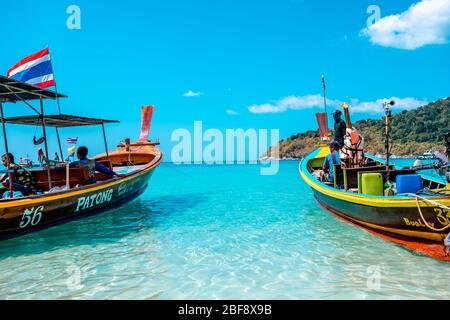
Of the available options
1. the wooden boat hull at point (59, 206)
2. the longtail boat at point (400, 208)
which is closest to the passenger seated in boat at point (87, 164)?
the wooden boat hull at point (59, 206)

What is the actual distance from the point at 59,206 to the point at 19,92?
8.79 ft

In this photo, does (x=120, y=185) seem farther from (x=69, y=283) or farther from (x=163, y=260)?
(x=69, y=283)

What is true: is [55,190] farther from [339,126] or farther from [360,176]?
[339,126]

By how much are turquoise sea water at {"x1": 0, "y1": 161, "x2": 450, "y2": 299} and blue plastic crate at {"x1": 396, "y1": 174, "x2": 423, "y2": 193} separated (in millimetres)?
1122

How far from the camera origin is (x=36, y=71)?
8.25 m

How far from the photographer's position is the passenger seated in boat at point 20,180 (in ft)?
25.7

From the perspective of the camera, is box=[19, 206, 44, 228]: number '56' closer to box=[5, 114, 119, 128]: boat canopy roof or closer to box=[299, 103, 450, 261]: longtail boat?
box=[5, 114, 119, 128]: boat canopy roof

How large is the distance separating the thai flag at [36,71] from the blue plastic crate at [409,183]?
27.8ft

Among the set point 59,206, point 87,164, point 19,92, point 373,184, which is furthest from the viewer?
point 87,164

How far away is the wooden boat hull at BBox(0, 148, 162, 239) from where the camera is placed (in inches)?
250

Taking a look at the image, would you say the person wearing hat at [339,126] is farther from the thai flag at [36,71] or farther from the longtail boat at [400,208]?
the thai flag at [36,71]

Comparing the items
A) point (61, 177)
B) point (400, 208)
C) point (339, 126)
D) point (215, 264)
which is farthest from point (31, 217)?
point (339, 126)

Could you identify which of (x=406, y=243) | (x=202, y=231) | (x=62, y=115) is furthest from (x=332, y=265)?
(x=62, y=115)
